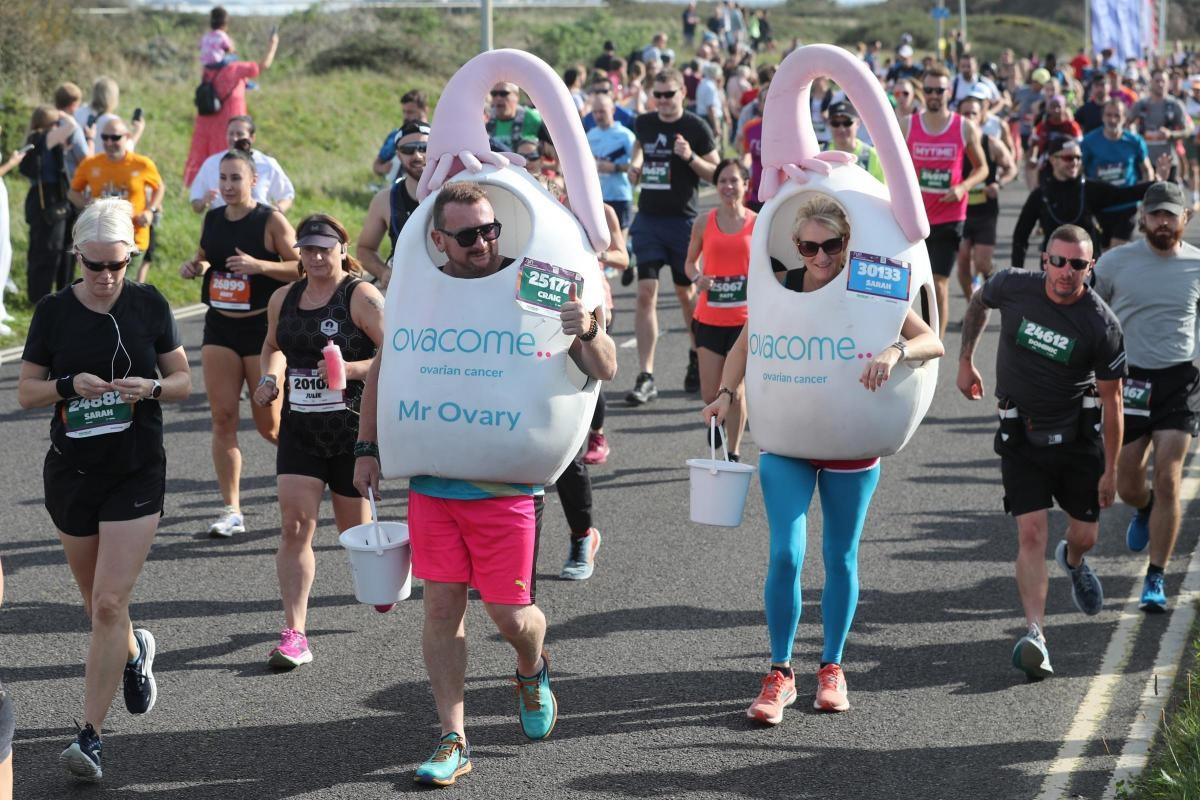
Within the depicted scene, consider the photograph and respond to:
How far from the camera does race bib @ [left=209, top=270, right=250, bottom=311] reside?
8.79m

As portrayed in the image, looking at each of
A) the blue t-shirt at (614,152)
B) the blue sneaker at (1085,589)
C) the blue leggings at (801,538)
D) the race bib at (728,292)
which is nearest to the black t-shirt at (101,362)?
the blue leggings at (801,538)

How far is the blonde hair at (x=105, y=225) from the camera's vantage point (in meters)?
5.94

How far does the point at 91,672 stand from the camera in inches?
232

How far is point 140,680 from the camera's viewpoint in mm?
6359

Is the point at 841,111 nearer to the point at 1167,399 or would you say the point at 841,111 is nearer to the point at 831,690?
the point at 1167,399

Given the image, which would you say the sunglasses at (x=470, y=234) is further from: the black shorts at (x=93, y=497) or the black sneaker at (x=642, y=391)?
the black sneaker at (x=642, y=391)

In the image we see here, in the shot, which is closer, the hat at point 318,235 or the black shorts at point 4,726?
the black shorts at point 4,726

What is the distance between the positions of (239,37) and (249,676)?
37416 mm

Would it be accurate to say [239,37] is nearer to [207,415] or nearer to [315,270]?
[207,415]

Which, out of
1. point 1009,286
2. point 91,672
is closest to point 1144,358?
point 1009,286

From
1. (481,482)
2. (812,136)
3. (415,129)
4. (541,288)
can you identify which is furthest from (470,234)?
(415,129)

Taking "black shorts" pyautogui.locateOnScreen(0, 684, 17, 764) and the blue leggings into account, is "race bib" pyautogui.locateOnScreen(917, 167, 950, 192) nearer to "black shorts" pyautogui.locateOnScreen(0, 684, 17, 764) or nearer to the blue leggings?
the blue leggings

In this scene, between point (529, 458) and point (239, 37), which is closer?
point (529, 458)

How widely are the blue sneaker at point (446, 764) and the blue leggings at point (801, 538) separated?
1.31 m
